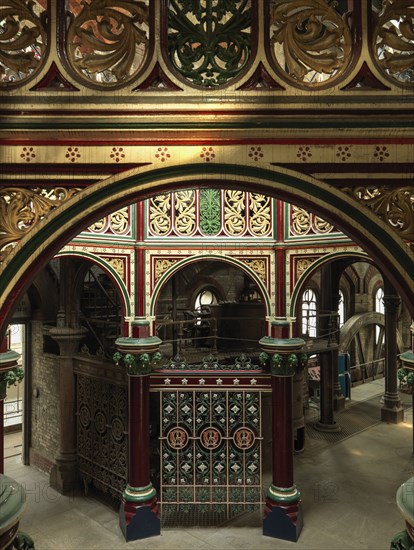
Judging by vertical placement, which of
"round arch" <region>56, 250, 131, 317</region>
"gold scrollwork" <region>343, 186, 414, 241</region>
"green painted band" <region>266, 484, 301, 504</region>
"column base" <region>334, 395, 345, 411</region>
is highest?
"gold scrollwork" <region>343, 186, 414, 241</region>

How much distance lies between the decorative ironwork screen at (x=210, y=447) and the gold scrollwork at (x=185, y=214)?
2247 millimetres

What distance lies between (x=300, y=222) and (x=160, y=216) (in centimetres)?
198

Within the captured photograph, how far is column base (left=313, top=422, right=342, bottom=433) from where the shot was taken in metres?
10.9

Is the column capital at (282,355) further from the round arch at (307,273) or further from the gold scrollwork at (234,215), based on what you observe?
the gold scrollwork at (234,215)

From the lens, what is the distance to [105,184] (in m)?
2.14

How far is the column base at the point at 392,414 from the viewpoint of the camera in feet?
37.7

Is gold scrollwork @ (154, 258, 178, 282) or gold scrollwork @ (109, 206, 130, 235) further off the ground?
gold scrollwork @ (109, 206, 130, 235)

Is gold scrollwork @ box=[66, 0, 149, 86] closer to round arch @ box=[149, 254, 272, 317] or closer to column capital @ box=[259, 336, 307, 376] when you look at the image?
round arch @ box=[149, 254, 272, 317]

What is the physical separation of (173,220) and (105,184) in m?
4.83

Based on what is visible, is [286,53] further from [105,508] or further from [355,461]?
[355,461]

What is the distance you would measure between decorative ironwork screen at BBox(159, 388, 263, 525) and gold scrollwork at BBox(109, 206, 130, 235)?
231 cm

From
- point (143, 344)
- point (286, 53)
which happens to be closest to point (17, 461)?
point (143, 344)

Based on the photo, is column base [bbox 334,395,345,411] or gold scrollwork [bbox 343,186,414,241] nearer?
gold scrollwork [bbox 343,186,414,241]

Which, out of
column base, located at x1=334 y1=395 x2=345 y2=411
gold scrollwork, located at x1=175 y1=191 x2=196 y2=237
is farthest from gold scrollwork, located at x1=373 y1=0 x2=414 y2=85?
column base, located at x1=334 y1=395 x2=345 y2=411
